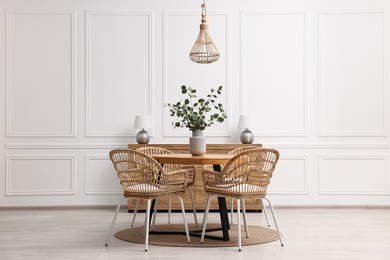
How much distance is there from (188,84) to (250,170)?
2.79m

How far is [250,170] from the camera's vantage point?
4488 mm

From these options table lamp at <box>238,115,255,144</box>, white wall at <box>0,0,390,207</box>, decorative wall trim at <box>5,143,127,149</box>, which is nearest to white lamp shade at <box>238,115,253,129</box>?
table lamp at <box>238,115,255,144</box>

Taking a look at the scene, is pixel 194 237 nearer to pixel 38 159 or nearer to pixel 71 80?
pixel 38 159

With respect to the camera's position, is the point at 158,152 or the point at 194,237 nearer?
the point at 194,237

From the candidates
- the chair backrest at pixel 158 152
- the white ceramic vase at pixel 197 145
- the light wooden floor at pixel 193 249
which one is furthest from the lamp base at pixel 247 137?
the white ceramic vase at pixel 197 145

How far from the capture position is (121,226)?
5582 millimetres

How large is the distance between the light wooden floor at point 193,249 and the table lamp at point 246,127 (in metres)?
0.86

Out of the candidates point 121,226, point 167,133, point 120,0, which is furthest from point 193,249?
point 120,0

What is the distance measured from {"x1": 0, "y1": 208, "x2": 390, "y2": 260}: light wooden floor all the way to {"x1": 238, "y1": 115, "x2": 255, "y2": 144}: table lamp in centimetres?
86

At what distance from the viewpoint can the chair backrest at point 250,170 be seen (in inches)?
175

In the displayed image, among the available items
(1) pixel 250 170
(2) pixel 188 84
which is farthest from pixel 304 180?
(1) pixel 250 170

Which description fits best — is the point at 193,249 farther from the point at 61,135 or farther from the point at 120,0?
the point at 120,0

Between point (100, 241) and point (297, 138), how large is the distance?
3120 millimetres

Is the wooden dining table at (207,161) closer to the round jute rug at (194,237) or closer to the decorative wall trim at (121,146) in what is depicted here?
the round jute rug at (194,237)
